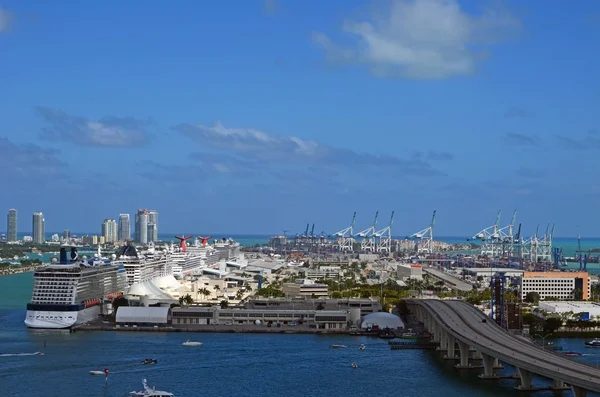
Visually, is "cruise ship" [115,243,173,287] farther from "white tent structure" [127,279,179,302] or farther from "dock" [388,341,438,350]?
"dock" [388,341,438,350]

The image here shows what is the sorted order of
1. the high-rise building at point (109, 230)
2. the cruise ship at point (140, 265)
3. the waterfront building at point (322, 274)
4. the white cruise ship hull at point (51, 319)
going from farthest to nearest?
the high-rise building at point (109, 230), the waterfront building at point (322, 274), the cruise ship at point (140, 265), the white cruise ship hull at point (51, 319)

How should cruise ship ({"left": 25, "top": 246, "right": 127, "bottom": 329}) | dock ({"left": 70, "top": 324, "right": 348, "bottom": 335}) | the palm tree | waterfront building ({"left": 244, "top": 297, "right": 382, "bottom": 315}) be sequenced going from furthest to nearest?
the palm tree → waterfront building ({"left": 244, "top": 297, "right": 382, "bottom": 315}) → dock ({"left": 70, "top": 324, "right": 348, "bottom": 335}) → cruise ship ({"left": 25, "top": 246, "right": 127, "bottom": 329})

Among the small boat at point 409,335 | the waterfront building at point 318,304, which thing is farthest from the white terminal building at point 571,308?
the small boat at point 409,335

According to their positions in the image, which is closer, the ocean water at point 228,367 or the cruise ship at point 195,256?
the ocean water at point 228,367

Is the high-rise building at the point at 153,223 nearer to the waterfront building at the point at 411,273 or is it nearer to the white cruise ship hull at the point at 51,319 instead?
the waterfront building at the point at 411,273

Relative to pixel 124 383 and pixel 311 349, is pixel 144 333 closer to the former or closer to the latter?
pixel 311 349

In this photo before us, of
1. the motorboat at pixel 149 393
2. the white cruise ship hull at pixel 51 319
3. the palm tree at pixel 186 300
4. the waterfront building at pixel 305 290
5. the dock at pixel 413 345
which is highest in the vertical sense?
the waterfront building at pixel 305 290

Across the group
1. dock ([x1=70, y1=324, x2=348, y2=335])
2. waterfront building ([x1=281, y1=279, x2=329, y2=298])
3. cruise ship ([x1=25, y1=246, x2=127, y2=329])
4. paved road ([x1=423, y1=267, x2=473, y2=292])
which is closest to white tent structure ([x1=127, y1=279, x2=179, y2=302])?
cruise ship ([x1=25, y1=246, x2=127, y2=329])
